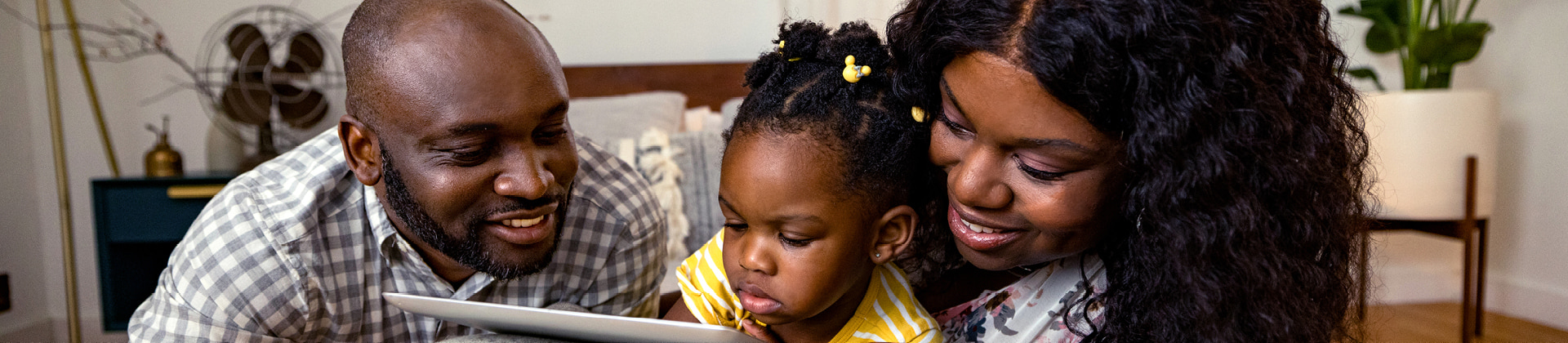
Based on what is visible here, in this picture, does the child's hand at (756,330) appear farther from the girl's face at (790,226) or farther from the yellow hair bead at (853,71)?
the yellow hair bead at (853,71)

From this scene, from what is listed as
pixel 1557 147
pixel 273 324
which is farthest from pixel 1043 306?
pixel 1557 147

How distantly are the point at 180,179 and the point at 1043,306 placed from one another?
2.77 metres

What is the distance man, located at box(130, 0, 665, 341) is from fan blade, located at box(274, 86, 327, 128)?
1.77 metres

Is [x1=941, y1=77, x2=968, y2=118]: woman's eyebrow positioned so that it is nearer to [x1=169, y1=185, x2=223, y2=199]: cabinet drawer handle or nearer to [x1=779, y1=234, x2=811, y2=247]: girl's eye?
[x1=779, y1=234, x2=811, y2=247]: girl's eye

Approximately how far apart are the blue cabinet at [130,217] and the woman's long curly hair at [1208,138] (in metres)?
2.72

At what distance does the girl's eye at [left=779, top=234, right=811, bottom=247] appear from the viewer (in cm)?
111

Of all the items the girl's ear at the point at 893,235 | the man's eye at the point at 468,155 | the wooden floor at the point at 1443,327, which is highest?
the man's eye at the point at 468,155

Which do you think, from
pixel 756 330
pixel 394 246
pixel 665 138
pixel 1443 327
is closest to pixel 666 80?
pixel 665 138

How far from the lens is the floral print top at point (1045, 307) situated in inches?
44.1

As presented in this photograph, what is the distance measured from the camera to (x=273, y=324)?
4.39 ft

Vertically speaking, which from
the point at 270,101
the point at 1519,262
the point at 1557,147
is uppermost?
the point at 270,101

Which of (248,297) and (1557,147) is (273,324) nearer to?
(248,297)

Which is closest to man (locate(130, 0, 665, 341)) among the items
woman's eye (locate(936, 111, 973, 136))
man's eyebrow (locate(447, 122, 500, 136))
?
man's eyebrow (locate(447, 122, 500, 136))

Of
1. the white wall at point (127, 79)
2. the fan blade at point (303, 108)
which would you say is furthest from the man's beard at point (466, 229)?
the fan blade at point (303, 108)
